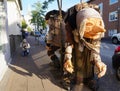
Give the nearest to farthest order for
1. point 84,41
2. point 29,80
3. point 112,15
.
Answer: point 84,41
point 29,80
point 112,15

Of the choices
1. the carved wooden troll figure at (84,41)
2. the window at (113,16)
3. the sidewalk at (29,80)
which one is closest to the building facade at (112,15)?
the window at (113,16)

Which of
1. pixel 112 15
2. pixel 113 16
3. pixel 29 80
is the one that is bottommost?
pixel 29 80

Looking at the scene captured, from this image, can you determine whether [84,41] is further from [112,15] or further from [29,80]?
[112,15]

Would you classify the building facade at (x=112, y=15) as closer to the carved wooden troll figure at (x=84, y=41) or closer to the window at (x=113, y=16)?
the window at (x=113, y=16)

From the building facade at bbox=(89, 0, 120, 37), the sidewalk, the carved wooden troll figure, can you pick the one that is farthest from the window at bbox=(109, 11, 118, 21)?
the carved wooden troll figure

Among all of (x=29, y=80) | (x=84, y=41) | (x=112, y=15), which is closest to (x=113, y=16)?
(x=112, y=15)

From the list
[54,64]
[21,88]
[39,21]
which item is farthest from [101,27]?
[39,21]

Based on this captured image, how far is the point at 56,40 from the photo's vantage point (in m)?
7.92

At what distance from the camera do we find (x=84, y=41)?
12.1 ft

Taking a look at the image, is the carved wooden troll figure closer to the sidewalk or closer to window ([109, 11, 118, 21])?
the sidewalk

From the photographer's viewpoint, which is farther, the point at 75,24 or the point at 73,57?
the point at 73,57

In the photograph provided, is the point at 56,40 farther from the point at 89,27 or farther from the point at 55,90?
the point at 89,27

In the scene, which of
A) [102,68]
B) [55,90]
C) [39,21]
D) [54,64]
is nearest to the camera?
[102,68]

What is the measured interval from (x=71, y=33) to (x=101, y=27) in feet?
1.65
